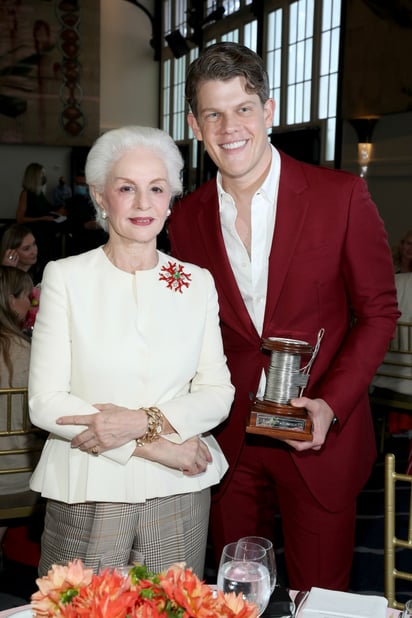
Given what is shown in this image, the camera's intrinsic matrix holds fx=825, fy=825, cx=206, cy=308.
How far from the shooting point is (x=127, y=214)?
6.50 feet

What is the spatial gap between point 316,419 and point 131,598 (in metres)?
1.19

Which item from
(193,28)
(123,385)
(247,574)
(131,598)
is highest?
(193,28)

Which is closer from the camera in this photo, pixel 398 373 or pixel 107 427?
pixel 107 427

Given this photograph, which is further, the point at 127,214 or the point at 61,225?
the point at 61,225

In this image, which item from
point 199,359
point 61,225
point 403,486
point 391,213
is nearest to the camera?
point 199,359

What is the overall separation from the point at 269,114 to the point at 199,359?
72 cm

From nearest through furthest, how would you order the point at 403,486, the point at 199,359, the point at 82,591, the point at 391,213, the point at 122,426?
the point at 82,591 → the point at 122,426 → the point at 199,359 → the point at 403,486 → the point at 391,213

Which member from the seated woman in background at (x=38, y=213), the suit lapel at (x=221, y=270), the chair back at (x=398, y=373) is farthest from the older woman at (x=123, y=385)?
the seated woman in background at (x=38, y=213)

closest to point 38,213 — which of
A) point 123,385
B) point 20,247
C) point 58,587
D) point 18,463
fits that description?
point 20,247

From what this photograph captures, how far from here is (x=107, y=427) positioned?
1.89 m

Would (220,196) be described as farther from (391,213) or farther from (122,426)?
(391,213)

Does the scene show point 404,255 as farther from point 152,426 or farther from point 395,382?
point 152,426

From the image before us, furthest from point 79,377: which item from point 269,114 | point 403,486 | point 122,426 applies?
A: point 403,486

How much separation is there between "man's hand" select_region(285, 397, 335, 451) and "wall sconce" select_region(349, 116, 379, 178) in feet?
26.8
